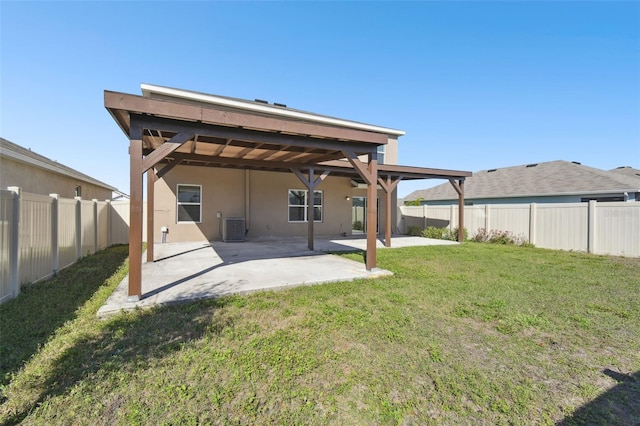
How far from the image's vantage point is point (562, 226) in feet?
36.2

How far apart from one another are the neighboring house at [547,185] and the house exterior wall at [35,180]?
73.6 ft

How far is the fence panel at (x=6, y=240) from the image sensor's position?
4.17m

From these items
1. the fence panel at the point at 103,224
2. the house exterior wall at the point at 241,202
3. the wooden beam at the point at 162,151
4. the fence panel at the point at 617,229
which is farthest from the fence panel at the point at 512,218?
the fence panel at the point at 103,224

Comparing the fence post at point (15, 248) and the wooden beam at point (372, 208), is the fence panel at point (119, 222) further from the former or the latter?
the wooden beam at point (372, 208)

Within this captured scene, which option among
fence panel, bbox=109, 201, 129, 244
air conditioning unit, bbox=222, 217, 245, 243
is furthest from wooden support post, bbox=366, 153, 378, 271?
fence panel, bbox=109, 201, 129, 244

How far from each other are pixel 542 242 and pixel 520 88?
6646 mm

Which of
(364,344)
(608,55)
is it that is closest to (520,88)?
(608,55)

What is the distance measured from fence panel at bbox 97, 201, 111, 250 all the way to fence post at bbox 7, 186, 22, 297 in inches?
209

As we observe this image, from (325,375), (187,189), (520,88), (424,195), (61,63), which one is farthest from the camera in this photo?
(424,195)

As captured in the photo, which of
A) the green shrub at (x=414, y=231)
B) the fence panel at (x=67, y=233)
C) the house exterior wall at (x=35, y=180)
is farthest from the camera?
the green shrub at (x=414, y=231)

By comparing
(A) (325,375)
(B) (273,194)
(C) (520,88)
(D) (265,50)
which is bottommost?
(A) (325,375)

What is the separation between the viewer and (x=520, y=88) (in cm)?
1261

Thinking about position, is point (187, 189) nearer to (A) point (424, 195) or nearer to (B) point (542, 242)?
(B) point (542, 242)

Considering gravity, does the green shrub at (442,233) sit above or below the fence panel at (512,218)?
below
